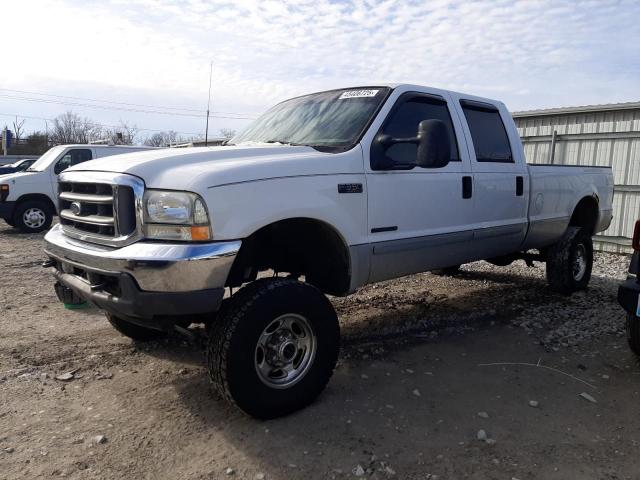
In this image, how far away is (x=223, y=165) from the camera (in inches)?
122

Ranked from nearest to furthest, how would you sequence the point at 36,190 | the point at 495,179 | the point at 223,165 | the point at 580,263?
the point at 223,165 < the point at 495,179 < the point at 580,263 < the point at 36,190

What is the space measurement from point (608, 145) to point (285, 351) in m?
9.11

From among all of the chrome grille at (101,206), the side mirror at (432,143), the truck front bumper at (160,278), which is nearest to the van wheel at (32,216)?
the chrome grille at (101,206)

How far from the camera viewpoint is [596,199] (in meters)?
6.56

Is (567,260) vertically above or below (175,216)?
below

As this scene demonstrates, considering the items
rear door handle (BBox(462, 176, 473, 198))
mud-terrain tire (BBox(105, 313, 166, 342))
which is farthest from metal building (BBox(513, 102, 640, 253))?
mud-terrain tire (BBox(105, 313, 166, 342))

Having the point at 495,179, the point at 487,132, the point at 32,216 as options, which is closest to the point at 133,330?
the point at 495,179

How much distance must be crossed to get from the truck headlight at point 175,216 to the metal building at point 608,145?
9239 mm

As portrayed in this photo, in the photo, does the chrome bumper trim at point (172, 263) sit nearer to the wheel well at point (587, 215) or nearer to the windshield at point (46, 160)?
the wheel well at point (587, 215)

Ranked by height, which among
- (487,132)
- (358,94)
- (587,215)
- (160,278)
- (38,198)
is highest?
(358,94)

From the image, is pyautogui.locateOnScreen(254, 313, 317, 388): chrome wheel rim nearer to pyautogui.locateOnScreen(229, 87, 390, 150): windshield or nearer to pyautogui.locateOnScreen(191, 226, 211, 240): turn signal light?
pyautogui.locateOnScreen(191, 226, 211, 240): turn signal light

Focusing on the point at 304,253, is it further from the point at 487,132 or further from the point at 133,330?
the point at 487,132

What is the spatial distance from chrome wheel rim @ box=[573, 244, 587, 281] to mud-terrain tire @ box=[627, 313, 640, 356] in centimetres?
232

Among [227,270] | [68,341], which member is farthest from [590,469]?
[68,341]
